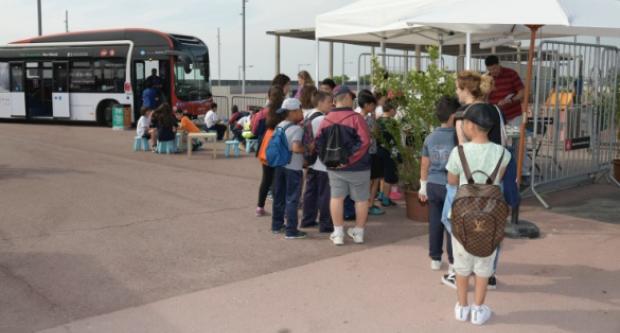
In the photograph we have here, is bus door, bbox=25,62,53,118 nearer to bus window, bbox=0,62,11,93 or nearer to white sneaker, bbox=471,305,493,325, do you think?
bus window, bbox=0,62,11,93

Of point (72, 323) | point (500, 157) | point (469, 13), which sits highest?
point (469, 13)

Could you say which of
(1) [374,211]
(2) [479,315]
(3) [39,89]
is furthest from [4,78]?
(2) [479,315]

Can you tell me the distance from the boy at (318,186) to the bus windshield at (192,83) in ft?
46.7

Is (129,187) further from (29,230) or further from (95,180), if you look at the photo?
(29,230)

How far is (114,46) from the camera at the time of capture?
2173 cm

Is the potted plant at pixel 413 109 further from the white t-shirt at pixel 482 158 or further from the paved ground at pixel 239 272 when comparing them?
the white t-shirt at pixel 482 158

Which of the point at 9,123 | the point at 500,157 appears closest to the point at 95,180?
the point at 500,157

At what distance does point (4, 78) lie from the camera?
24141 millimetres

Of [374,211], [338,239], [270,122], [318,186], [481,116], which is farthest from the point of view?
[374,211]

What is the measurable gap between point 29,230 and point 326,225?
333cm

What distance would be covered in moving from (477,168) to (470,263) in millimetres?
652

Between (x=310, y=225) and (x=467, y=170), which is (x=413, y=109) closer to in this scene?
(x=310, y=225)

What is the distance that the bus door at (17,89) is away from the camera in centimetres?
2373

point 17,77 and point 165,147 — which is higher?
point 17,77
